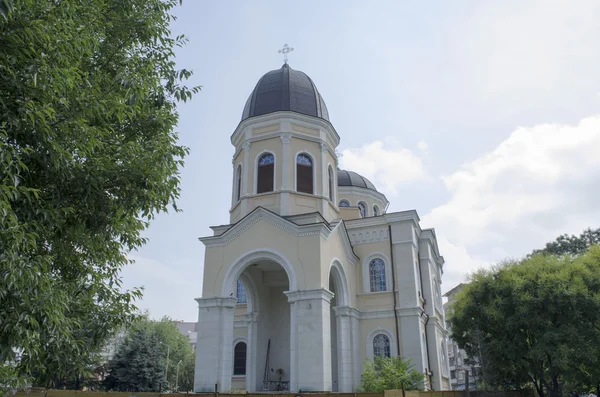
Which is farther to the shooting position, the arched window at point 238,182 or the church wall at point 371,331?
the arched window at point 238,182

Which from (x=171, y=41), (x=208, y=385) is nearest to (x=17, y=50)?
(x=171, y=41)

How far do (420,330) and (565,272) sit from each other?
6.48m

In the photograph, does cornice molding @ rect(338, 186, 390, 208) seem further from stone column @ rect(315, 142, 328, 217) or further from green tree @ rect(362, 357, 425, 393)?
green tree @ rect(362, 357, 425, 393)

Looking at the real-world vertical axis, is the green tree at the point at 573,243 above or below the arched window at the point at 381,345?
above

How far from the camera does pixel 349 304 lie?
803 inches

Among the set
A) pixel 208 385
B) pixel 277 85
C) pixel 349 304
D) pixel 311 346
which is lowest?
pixel 208 385

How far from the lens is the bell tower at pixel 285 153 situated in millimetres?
21489

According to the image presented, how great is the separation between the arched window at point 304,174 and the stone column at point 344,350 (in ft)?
18.6

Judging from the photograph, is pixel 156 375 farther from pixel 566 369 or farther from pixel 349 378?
pixel 566 369

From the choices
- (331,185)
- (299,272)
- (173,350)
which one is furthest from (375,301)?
(173,350)

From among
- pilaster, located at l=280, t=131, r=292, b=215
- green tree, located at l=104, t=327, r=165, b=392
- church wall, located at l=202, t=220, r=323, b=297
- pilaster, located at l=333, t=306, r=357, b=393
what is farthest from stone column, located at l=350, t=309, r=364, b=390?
green tree, located at l=104, t=327, r=165, b=392

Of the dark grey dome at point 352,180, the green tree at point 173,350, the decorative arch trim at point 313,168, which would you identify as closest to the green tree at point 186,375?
the green tree at point 173,350

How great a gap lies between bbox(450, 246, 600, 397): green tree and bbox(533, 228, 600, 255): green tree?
12.0 m

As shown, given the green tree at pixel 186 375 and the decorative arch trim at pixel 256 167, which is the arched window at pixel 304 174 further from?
the green tree at pixel 186 375
